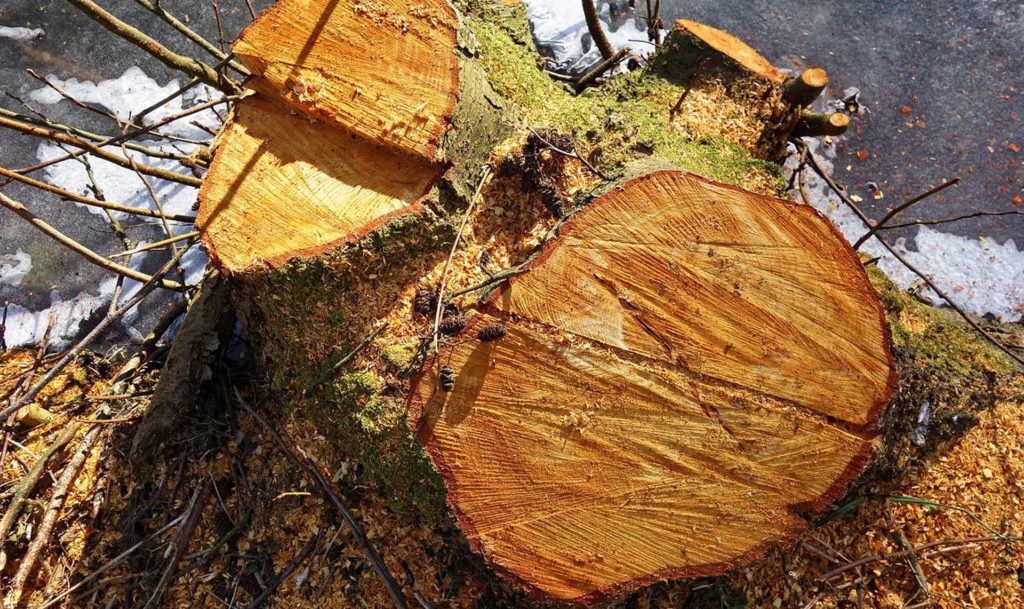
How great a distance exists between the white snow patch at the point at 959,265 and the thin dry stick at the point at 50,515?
376 cm

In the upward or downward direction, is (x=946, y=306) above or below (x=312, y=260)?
below

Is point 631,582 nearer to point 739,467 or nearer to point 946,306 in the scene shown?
point 739,467

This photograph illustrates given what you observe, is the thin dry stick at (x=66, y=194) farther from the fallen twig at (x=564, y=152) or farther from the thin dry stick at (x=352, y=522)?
the fallen twig at (x=564, y=152)

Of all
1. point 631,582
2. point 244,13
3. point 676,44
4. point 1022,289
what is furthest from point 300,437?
point 1022,289

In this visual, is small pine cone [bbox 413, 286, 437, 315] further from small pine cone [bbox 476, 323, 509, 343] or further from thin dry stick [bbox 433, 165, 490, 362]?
small pine cone [bbox 476, 323, 509, 343]

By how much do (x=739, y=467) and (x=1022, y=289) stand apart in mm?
2574

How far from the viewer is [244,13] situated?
3441 millimetres

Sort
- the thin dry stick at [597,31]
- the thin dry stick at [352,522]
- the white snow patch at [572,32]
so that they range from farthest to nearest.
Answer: the white snow patch at [572,32] < the thin dry stick at [597,31] < the thin dry stick at [352,522]

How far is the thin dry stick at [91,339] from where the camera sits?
1614mm

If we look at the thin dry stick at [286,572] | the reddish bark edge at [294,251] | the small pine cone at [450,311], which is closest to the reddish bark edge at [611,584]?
the small pine cone at [450,311]

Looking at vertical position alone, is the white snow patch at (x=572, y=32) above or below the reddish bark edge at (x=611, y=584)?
above

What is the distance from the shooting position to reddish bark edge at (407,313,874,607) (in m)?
1.50

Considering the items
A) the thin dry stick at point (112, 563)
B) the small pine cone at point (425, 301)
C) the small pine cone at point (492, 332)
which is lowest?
the thin dry stick at point (112, 563)

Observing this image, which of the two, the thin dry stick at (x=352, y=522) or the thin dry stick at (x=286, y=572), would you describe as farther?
the thin dry stick at (x=286, y=572)
